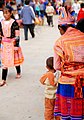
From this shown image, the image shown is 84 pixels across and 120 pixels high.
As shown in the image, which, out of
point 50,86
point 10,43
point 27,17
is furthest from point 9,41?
point 27,17

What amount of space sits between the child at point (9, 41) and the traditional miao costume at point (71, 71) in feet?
10.7

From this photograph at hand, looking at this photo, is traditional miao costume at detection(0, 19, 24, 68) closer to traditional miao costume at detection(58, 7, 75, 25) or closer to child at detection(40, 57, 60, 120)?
traditional miao costume at detection(58, 7, 75, 25)

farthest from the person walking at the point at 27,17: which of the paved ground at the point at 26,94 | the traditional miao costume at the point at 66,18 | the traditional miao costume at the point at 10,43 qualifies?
the traditional miao costume at the point at 66,18

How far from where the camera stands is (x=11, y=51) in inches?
291

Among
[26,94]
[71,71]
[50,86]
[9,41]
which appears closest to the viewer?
[71,71]

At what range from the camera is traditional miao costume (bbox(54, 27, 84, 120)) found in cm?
392

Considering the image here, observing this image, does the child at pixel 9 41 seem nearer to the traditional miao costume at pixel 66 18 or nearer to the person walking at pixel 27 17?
the traditional miao costume at pixel 66 18

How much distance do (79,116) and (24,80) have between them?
375cm

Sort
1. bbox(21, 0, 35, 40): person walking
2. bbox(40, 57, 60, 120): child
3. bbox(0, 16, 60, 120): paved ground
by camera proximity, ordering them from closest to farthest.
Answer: bbox(40, 57, 60, 120): child < bbox(0, 16, 60, 120): paved ground < bbox(21, 0, 35, 40): person walking

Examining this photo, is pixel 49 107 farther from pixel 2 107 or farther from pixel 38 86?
pixel 38 86

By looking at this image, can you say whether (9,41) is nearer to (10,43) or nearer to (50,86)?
(10,43)

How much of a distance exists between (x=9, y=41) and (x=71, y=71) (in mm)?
3454

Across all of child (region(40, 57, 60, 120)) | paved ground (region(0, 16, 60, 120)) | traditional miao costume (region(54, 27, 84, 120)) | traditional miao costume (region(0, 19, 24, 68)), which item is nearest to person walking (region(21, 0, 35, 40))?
paved ground (region(0, 16, 60, 120))

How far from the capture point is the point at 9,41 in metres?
7.27
